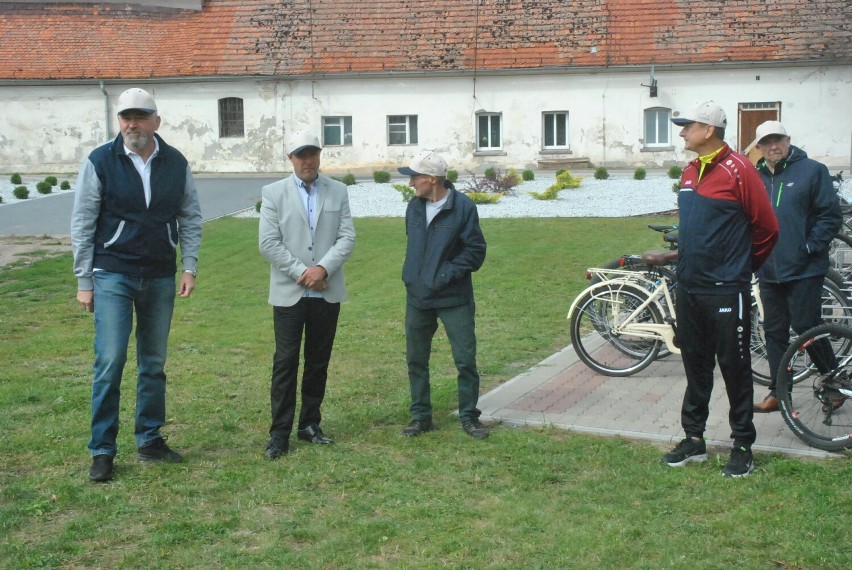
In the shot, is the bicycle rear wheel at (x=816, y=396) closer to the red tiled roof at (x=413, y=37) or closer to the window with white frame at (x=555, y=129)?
the red tiled roof at (x=413, y=37)

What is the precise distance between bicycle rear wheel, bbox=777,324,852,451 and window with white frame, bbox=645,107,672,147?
108 feet

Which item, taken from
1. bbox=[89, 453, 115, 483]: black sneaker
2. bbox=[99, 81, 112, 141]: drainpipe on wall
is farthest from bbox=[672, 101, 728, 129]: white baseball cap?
bbox=[99, 81, 112, 141]: drainpipe on wall

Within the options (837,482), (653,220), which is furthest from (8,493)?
(653,220)

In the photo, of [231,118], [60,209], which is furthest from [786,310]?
[231,118]

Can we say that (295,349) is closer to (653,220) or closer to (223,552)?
(223,552)

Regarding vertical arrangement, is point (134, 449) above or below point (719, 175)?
below

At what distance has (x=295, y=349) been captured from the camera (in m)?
6.65

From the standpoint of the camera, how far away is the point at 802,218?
6906mm

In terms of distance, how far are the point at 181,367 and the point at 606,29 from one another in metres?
32.3

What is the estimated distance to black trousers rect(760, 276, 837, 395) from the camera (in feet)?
22.8

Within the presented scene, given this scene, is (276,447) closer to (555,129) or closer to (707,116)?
(707,116)

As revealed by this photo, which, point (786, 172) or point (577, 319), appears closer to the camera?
point (786, 172)

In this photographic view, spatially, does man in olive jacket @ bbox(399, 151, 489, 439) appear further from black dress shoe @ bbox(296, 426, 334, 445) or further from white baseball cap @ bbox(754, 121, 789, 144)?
white baseball cap @ bbox(754, 121, 789, 144)

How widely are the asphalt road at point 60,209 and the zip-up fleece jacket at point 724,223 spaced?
1591 cm
